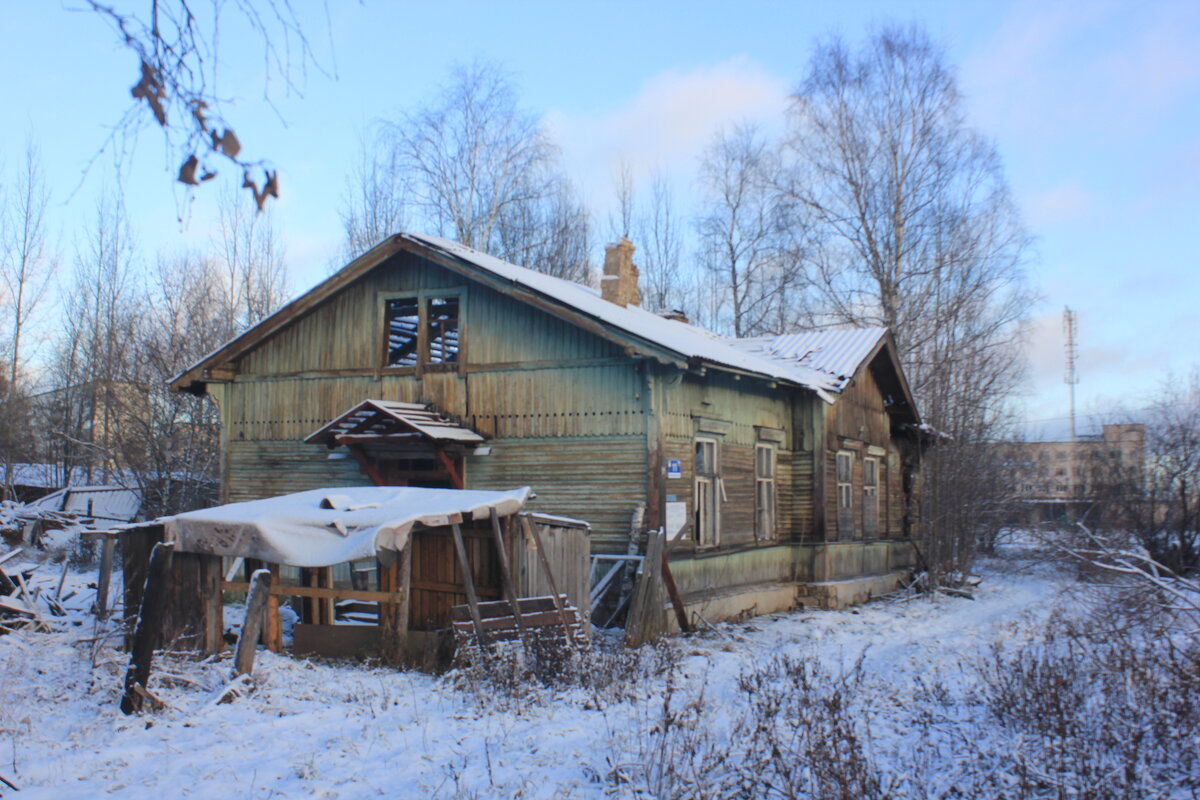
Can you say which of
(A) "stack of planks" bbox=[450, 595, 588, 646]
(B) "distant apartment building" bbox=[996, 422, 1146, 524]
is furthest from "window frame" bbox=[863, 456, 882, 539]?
(A) "stack of planks" bbox=[450, 595, 588, 646]

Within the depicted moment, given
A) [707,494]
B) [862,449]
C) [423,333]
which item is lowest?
[707,494]

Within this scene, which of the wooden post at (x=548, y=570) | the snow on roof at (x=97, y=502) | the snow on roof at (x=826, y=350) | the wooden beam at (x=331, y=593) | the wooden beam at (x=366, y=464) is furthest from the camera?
the snow on roof at (x=97, y=502)

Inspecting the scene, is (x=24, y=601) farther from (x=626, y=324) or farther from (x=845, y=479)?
(x=845, y=479)

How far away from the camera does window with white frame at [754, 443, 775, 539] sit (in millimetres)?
16000

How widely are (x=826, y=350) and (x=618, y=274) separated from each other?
14.8ft


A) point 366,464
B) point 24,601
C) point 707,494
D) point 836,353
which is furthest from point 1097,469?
point 24,601

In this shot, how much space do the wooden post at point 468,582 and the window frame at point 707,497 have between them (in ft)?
15.8

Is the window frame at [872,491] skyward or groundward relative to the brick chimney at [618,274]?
groundward

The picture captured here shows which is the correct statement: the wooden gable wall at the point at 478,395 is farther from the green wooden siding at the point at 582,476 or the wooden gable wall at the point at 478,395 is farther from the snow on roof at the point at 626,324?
the snow on roof at the point at 626,324

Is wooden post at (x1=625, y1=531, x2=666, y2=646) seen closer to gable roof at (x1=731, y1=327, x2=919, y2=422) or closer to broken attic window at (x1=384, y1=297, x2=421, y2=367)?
broken attic window at (x1=384, y1=297, x2=421, y2=367)

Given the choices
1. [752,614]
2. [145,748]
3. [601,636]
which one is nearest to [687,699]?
[601,636]

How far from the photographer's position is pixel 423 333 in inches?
573

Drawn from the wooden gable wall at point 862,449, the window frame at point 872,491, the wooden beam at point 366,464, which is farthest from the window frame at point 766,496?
the wooden beam at point 366,464

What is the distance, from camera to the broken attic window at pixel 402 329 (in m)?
14.9
